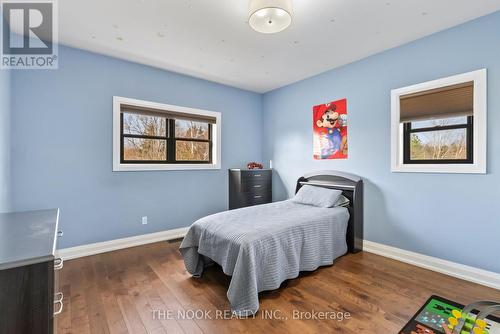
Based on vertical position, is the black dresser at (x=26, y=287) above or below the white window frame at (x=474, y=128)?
below

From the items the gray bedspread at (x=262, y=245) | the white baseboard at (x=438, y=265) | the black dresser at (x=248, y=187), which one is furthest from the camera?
the black dresser at (x=248, y=187)

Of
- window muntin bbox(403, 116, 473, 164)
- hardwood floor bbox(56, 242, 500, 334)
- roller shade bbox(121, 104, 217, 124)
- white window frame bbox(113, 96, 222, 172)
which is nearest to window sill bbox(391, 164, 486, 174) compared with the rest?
window muntin bbox(403, 116, 473, 164)

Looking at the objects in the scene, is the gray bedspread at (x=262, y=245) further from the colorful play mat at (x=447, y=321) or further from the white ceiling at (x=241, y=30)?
the white ceiling at (x=241, y=30)

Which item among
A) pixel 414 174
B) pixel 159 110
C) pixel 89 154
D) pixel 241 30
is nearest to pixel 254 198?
pixel 159 110

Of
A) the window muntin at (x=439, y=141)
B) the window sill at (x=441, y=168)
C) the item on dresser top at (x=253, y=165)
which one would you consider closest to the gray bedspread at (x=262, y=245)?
the window sill at (x=441, y=168)

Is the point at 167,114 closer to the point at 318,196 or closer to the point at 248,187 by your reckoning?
the point at 248,187

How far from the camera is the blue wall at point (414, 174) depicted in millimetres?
2365

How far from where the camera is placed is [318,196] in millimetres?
3402

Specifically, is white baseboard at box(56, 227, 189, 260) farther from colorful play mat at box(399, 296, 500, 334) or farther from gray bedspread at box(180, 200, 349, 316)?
colorful play mat at box(399, 296, 500, 334)

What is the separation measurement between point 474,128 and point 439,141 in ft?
1.28

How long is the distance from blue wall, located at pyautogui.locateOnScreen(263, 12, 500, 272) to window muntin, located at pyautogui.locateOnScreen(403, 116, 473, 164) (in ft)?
0.70

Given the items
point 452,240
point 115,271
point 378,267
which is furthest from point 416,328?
point 115,271

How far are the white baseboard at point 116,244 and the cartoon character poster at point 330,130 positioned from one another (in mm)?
2717

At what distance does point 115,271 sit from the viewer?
8.77 feet
